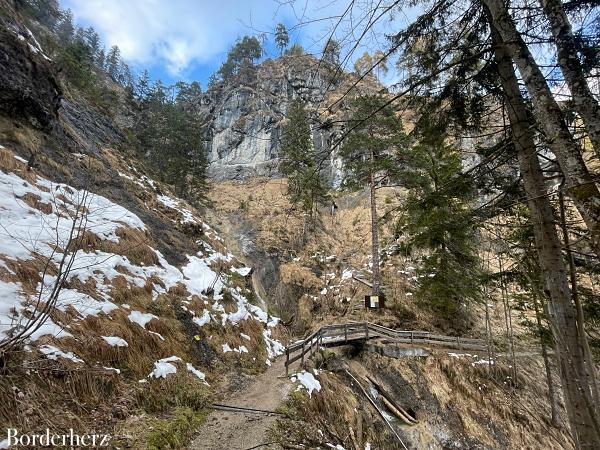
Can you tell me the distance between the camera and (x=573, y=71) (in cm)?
274

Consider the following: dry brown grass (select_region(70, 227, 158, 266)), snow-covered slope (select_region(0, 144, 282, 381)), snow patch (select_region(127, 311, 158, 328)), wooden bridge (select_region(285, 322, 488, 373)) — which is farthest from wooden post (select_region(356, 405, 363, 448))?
dry brown grass (select_region(70, 227, 158, 266))

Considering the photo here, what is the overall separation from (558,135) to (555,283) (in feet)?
5.13

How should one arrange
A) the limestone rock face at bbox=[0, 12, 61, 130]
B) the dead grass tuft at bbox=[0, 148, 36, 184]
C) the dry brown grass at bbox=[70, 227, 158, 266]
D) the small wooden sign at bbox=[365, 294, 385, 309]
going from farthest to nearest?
the small wooden sign at bbox=[365, 294, 385, 309] < the limestone rock face at bbox=[0, 12, 61, 130] < the dead grass tuft at bbox=[0, 148, 36, 184] < the dry brown grass at bbox=[70, 227, 158, 266]

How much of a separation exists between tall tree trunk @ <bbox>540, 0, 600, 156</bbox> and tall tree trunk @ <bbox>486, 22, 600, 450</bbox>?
46cm

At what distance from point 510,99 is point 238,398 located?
292 inches

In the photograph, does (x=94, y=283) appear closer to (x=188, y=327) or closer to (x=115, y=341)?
(x=115, y=341)

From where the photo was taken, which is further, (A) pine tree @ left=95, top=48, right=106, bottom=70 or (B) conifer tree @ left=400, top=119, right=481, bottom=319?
(A) pine tree @ left=95, top=48, right=106, bottom=70

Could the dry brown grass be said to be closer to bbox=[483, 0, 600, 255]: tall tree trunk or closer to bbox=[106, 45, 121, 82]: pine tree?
bbox=[483, 0, 600, 255]: tall tree trunk

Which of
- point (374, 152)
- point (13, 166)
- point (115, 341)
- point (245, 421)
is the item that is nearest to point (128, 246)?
point (13, 166)

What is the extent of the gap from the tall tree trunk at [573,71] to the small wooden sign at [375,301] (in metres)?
14.1

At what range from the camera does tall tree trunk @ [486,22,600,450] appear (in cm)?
297

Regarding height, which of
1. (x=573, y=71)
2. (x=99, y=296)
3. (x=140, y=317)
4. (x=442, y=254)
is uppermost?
(x=442, y=254)

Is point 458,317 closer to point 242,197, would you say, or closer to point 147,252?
point 147,252

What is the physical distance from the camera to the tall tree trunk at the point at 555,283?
9.75 ft
